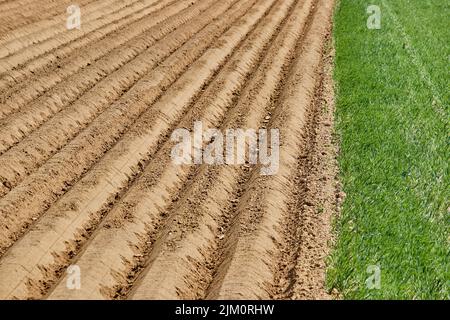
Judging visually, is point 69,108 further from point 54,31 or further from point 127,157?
point 54,31

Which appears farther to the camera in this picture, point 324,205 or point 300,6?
point 300,6

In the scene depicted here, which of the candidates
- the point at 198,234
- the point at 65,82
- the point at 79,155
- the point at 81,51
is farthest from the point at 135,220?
the point at 81,51

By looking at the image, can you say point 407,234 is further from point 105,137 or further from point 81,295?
point 105,137

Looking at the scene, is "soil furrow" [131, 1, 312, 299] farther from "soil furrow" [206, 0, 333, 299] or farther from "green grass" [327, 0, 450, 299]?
"green grass" [327, 0, 450, 299]

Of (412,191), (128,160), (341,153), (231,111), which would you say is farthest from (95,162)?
(412,191)

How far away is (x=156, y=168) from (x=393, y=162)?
318cm

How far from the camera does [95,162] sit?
27.4 ft

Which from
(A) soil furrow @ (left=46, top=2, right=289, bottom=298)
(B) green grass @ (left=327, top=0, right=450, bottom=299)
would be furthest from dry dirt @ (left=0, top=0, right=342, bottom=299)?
(B) green grass @ (left=327, top=0, right=450, bottom=299)

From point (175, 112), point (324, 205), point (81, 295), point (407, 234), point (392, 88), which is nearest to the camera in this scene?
point (81, 295)

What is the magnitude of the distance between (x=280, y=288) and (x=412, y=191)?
2.52 m

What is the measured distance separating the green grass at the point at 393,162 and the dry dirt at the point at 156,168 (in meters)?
0.31

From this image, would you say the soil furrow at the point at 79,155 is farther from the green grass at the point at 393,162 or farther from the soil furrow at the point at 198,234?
the green grass at the point at 393,162

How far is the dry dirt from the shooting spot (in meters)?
5.91

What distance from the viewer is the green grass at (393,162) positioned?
588cm
